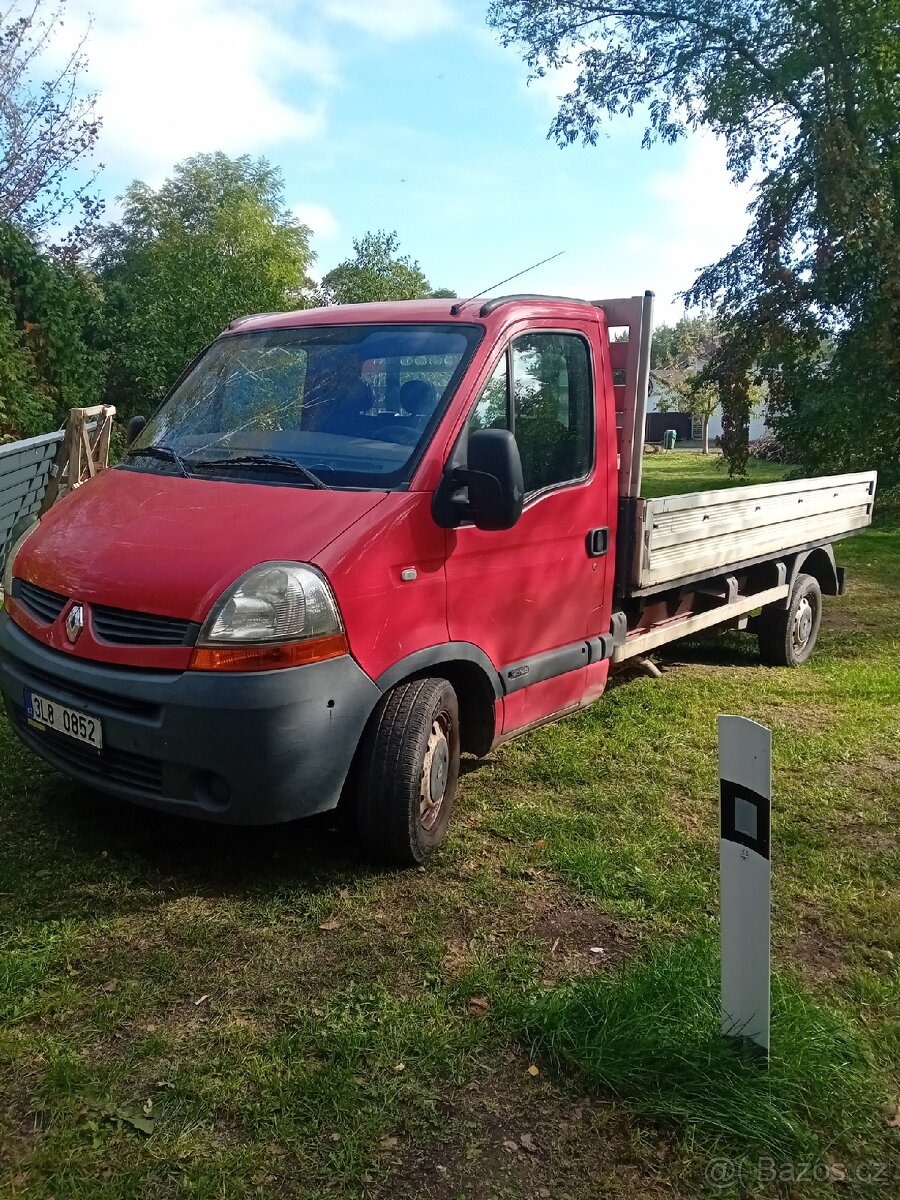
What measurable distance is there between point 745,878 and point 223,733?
1672 mm

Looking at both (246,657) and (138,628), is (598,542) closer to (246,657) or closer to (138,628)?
(246,657)

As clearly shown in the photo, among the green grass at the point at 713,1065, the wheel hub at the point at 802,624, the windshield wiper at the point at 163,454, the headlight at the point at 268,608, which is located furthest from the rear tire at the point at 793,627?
the headlight at the point at 268,608

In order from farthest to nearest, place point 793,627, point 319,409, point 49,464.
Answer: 1. point 49,464
2. point 793,627
3. point 319,409

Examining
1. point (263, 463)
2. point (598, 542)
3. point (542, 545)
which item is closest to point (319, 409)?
point (263, 463)

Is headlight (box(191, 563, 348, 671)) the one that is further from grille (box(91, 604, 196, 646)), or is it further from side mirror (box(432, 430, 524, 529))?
side mirror (box(432, 430, 524, 529))

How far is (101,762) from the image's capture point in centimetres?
354

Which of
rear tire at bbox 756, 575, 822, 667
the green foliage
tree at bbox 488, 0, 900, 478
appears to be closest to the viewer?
rear tire at bbox 756, 575, 822, 667

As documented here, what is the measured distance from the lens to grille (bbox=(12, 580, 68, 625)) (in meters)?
3.68

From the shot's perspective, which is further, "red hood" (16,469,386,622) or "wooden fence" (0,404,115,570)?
"wooden fence" (0,404,115,570)

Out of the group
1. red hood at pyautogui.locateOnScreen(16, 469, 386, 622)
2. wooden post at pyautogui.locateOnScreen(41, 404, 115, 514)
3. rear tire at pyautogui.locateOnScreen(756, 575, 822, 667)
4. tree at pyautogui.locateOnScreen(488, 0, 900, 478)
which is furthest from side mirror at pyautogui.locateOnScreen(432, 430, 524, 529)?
tree at pyautogui.locateOnScreen(488, 0, 900, 478)

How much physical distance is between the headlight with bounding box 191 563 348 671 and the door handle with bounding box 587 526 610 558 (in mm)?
1805

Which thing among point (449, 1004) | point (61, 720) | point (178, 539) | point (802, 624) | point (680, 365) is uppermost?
point (680, 365)

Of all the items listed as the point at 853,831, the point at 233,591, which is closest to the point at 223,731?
the point at 233,591

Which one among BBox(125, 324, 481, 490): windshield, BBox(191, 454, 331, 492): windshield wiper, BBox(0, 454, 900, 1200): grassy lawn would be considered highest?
BBox(125, 324, 481, 490): windshield
